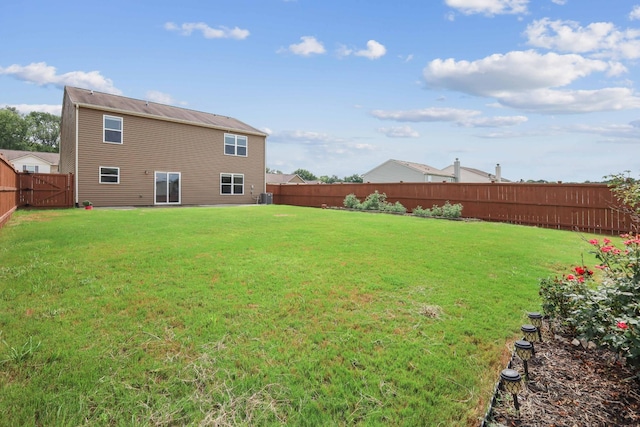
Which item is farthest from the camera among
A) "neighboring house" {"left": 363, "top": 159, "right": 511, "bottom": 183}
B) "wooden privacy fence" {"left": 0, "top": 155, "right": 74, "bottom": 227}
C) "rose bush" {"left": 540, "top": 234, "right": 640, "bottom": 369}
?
"neighboring house" {"left": 363, "top": 159, "right": 511, "bottom": 183}

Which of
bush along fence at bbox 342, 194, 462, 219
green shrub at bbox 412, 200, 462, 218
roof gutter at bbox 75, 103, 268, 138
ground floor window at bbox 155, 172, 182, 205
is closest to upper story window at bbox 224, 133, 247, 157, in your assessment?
roof gutter at bbox 75, 103, 268, 138

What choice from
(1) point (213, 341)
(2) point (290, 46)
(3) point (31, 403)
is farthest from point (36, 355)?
(2) point (290, 46)

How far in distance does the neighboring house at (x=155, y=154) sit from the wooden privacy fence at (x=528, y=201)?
370 inches

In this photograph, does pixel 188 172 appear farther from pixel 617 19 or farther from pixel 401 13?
pixel 617 19

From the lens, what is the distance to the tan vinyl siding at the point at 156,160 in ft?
53.2

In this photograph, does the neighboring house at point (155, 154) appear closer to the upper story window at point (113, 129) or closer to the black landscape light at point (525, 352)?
the upper story window at point (113, 129)

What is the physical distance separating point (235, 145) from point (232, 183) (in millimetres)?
2567

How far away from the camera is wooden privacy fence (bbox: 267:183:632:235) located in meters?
11.1

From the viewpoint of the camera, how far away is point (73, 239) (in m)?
6.48

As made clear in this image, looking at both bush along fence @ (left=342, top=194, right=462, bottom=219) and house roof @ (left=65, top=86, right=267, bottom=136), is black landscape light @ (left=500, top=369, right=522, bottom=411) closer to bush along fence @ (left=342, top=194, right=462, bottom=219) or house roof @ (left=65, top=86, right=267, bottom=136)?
bush along fence @ (left=342, top=194, right=462, bottom=219)

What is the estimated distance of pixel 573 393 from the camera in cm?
220

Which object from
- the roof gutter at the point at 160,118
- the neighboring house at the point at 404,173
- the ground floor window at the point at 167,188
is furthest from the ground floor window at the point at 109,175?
the neighboring house at the point at 404,173

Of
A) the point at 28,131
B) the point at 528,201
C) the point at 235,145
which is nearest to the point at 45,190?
the point at 235,145

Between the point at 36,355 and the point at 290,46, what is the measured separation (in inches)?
565
